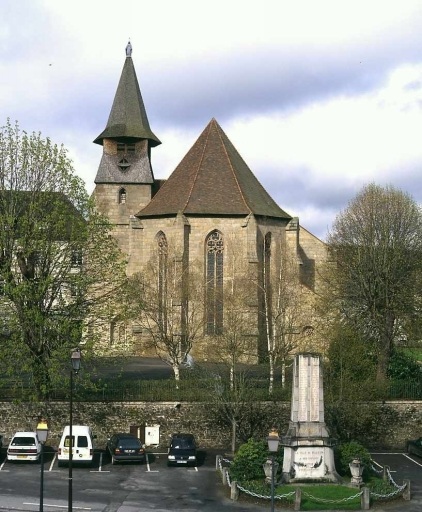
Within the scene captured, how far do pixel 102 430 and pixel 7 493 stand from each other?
9747mm

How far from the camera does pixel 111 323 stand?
38.0 meters

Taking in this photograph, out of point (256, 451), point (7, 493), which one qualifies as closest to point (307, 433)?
point (256, 451)

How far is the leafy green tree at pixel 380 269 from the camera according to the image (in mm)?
45594

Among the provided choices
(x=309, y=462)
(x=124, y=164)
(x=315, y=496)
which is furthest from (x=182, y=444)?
(x=124, y=164)

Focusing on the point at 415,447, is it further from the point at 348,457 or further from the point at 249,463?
the point at 249,463

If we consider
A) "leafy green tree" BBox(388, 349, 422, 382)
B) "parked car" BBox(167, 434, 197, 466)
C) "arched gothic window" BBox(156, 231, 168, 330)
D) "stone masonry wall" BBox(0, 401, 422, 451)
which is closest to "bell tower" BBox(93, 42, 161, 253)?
"arched gothic window" BBox(156, 231, 168, 330)

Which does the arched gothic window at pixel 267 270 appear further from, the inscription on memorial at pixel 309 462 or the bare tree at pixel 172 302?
the inscription on memorial at pixel 309 462

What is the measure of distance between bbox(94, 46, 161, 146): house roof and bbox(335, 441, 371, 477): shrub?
115 feet

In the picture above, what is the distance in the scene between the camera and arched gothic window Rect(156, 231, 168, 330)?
4648cm

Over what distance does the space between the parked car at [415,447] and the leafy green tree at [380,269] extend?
6527mm

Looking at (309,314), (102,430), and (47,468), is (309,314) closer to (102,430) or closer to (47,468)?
(102,430)

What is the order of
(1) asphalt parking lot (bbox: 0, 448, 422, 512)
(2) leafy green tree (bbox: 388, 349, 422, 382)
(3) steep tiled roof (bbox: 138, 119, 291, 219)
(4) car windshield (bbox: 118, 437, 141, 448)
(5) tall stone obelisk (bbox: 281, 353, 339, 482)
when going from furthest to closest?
(3) steep tiled roof (bbox: 138, 119, 291, 219) < (2) leafy green tree (bbox: 388, 349, 422, 382) < (4) car windshield (bbox: 118, 437, 141, 448) < (5) tall stone obelisk (bbox: 281, 353, 339, 482) < (1) asphalt parking lot (bbox: 0, 448, 422, 512)

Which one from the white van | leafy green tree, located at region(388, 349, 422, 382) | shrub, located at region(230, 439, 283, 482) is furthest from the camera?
leafy green tree, located at region(388, 349, 422, 382)

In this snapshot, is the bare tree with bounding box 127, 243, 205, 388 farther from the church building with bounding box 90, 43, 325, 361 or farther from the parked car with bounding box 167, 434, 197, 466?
the parked car with bounding box 167, 434, 197, 466
